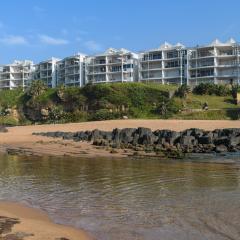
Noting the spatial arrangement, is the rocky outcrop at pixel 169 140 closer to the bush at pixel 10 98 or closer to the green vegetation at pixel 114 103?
the green vegetation at pixel 114 103

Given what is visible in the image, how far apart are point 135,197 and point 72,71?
133 meters

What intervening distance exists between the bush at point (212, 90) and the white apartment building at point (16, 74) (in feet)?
300

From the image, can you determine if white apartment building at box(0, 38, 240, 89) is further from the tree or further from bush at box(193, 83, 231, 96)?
the tree

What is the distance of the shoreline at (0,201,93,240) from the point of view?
9680 millimetres

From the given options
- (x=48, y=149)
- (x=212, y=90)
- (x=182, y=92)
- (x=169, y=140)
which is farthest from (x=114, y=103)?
(x=48, y=149)

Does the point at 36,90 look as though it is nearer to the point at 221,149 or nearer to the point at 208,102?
the point at 208,102

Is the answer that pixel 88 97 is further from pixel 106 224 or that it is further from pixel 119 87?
pixel 106 224

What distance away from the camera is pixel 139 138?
4075 centimetres

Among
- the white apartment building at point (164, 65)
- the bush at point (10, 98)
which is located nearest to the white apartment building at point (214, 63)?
the white apartment building at point (164, 65)

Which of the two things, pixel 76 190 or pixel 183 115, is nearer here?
pixel 76 190

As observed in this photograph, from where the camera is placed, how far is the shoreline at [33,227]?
31.8 feet

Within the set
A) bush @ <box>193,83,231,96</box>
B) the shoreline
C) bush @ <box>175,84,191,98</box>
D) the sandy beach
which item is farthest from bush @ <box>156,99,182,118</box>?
the shoreline

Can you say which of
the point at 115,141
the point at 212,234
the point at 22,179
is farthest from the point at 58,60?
the point at 212,234

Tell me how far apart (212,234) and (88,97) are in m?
77.2
